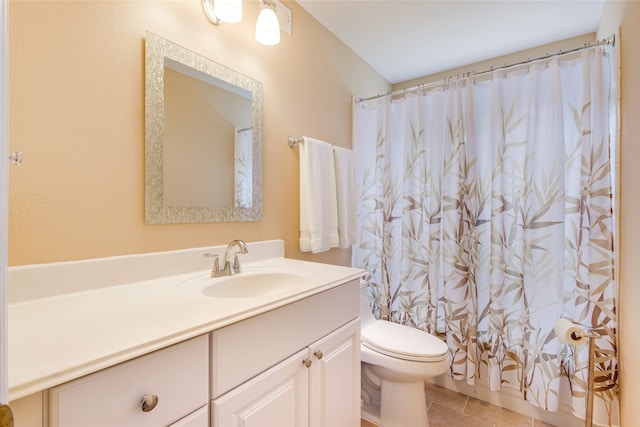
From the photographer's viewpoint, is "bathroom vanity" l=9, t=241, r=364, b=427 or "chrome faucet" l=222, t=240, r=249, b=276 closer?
"bathroom vanity" l=9, t=241, r=364, b=427

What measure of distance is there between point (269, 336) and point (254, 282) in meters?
0.41

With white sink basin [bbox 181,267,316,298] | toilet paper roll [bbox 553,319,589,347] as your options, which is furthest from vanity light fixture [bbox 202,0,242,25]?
toilet paper roll [bbox 553,319,589,347]

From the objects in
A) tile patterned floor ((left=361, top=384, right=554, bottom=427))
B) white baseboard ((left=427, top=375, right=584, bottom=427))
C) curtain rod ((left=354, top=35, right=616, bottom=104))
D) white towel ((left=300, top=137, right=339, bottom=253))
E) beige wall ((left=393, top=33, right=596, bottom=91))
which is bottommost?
tile patterned floor ((left=361, top=384, right=554, bottom=427))

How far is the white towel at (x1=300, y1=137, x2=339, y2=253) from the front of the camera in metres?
1.69

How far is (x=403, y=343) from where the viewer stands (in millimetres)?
1592

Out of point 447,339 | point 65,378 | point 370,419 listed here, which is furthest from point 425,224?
point 65,378

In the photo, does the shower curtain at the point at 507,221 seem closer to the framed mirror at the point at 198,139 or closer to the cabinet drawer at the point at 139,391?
the framed mirror at the point at 198,139

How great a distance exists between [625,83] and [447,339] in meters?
1.59

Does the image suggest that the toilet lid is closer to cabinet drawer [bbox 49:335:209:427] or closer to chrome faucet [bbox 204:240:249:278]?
chrome faucet [bbox 204:240:249:278]

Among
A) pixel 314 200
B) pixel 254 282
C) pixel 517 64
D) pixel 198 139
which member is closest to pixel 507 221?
pixel 517 64

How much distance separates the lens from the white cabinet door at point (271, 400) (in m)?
0.77

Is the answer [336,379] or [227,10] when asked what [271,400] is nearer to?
[336,379]

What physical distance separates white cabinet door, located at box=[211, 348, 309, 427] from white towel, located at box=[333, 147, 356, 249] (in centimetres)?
100

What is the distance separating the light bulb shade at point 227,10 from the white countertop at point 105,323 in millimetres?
1079
